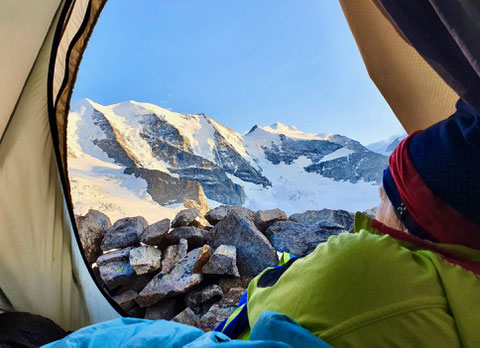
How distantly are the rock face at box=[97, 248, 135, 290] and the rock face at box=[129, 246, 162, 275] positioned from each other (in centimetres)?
7

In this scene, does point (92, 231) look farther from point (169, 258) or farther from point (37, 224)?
point (37, 224)

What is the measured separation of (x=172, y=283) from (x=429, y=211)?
1884 millimetres

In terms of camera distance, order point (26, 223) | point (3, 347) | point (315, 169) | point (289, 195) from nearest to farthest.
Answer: point (3, 347) < point (26, 223) < point (289, 195) < point (315, 169)

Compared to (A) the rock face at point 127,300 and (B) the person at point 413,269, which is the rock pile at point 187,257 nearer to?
(A) the rock face at point 127,300

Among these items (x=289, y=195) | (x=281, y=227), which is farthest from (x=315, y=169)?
(x=281, y=227)

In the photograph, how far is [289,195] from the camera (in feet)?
101

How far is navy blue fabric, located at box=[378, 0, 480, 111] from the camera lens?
308mm

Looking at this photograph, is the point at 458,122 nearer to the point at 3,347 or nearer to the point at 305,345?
the point at 305,345

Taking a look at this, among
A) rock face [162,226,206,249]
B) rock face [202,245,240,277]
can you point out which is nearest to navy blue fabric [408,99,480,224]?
rock face [202,245,240,277]

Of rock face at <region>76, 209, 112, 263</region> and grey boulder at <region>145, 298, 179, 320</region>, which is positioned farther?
rock face at <region>76, 209, 112, 263</region>

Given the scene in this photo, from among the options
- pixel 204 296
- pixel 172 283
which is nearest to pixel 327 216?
pixel 204 296

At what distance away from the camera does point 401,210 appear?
45 centimetres

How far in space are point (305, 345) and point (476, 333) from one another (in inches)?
7.8

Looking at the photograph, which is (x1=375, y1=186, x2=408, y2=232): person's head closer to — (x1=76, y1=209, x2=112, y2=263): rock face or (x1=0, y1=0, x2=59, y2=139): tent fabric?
(x1=0, y1=0, x2=59, y2=139): tent fabric
